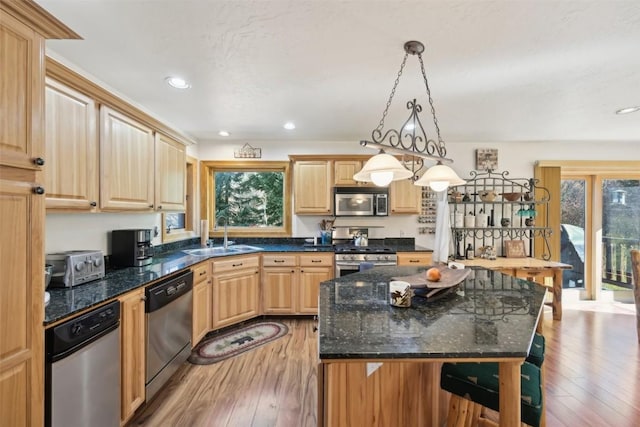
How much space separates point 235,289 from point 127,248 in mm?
1245

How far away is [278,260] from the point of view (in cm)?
355

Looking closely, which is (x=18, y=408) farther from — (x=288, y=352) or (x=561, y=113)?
(x=561, y=113)

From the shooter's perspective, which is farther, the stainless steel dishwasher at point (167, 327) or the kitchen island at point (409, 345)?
the stainless steel dishwasher at point (167, 327)

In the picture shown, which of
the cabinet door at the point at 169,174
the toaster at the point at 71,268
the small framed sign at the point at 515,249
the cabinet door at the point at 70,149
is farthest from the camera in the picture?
the small framed sign at the point at 515,249

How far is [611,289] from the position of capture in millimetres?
4418

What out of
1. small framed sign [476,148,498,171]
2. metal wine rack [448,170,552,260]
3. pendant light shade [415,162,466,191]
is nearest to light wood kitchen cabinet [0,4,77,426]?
pendant light shade [415,162,466,191]

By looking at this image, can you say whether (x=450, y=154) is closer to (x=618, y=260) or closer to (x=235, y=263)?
(x=618, y=260)

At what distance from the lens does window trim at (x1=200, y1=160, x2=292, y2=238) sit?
412 cm

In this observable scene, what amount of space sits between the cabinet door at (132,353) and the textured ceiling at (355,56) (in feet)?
5.32

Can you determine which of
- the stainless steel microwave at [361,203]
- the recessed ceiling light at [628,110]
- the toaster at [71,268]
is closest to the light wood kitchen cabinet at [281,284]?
the stainless steel microwave at [361,203]

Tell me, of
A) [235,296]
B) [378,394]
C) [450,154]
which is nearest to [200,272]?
[235,296]

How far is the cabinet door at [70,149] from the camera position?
1.64m

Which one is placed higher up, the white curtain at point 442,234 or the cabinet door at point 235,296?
the white curtain at point 442,234

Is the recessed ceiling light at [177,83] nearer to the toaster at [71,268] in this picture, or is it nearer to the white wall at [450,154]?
the toaster at [71,268]
